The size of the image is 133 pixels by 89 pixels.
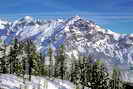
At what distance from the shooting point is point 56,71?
147125 millimetres

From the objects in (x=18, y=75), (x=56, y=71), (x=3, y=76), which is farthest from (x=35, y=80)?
(x=56, y=71)

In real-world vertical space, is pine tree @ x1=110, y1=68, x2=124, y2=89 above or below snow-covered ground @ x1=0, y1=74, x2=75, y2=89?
below

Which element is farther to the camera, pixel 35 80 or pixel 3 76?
pixel 35 80

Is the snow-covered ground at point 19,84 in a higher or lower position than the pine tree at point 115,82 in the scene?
higher

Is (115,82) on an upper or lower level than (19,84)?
lower

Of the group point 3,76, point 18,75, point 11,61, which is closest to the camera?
point 3,76

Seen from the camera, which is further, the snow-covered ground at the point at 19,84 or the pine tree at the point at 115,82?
the pine tree at the point at 115,82

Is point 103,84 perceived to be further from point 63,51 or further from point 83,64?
point 63,51

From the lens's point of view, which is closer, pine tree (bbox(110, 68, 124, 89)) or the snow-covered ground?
the snow-covered ground

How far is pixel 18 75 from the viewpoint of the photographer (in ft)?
335

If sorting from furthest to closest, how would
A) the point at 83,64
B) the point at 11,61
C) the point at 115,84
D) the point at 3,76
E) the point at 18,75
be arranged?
the point at 115,84
the point at 83,64
the point at 11,61
the point at 18,75
the point at 3,76

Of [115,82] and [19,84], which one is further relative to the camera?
[115,82]

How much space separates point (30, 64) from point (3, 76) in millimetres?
9143

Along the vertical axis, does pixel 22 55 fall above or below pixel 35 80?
above
